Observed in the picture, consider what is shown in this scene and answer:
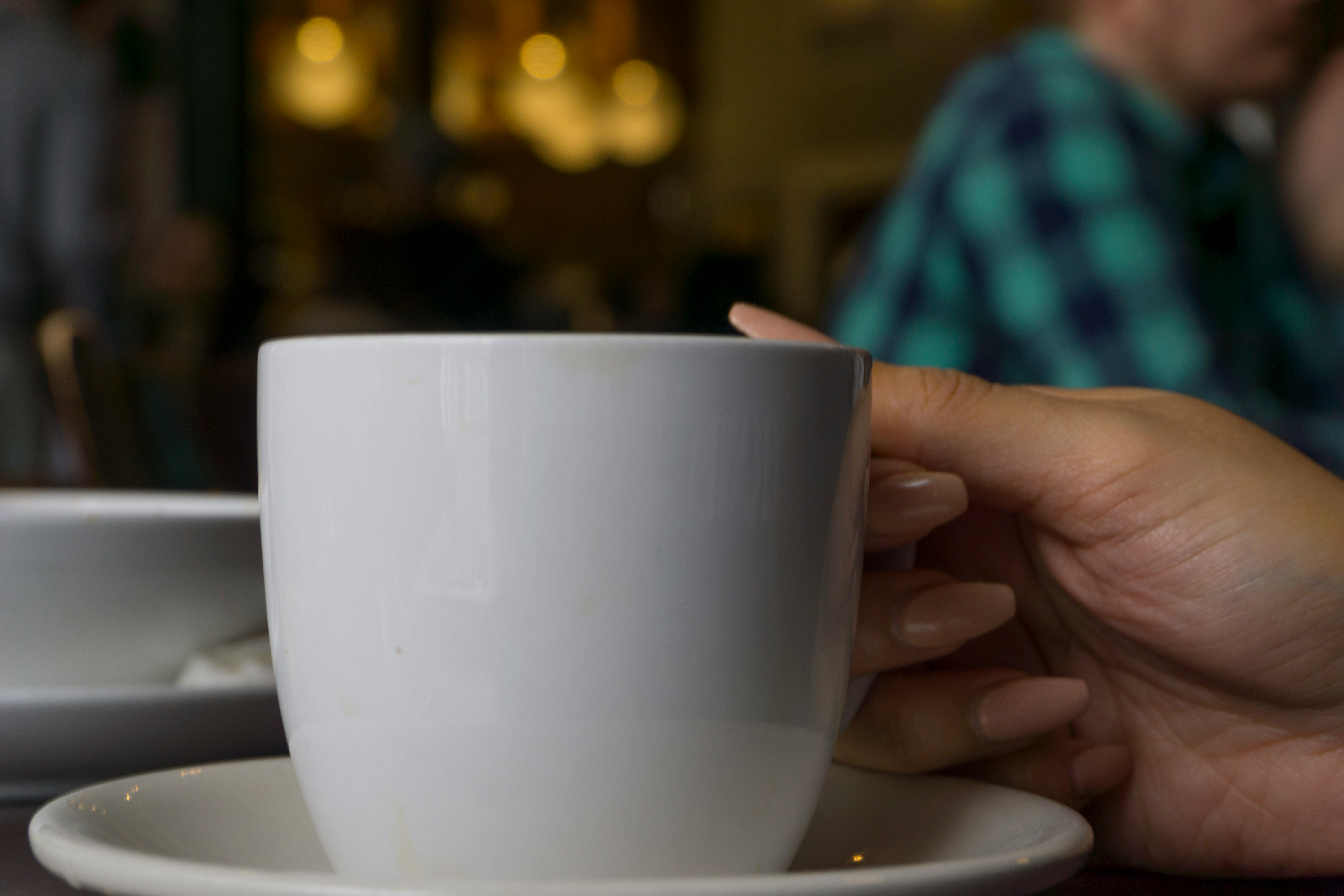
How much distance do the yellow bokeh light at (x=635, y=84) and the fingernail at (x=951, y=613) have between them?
5675 mm

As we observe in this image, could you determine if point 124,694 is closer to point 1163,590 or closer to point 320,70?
point 1163,590

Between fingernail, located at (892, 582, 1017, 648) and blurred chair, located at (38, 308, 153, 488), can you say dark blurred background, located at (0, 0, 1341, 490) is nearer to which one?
blurred chair, located at (38, 308, 153, 488)

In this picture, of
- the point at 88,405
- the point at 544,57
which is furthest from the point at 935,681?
the point at 544,57

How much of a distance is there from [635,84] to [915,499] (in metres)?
5.77

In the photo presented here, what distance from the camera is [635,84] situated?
5816 millimetres

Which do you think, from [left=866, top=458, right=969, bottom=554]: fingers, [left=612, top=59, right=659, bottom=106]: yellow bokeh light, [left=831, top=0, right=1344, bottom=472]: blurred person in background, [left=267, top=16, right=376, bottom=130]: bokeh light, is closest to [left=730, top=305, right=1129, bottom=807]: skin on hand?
[left=866, top=458, right=969, bottom=554]: fingers

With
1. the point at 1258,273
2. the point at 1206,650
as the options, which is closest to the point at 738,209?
the point at 1258,273

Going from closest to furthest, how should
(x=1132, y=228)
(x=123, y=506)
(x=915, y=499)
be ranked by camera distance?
(x=915, y=499), (x=123, y=506), (x=1132, y=228)

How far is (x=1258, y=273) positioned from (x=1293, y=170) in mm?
102

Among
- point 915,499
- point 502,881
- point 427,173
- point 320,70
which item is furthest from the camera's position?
point 320,70

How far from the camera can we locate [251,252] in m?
3.87

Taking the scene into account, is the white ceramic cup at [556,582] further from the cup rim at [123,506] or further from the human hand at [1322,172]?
the human hand at [1322,172]

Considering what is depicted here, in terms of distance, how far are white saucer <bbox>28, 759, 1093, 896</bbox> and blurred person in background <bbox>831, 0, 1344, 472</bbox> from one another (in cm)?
76

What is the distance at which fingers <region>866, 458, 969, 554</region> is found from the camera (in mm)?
314
